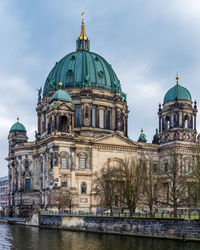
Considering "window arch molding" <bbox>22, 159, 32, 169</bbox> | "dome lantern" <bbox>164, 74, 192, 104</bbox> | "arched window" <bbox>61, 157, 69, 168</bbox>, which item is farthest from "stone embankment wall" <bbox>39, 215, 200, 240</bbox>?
"dome lantern" <bbox>164, 74, 192, 104</bbox>

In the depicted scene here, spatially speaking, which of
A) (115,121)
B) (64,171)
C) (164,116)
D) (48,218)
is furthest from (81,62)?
(48,218)

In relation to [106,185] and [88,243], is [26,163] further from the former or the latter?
[88,243]

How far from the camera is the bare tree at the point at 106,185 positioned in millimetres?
78438

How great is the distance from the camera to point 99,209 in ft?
301

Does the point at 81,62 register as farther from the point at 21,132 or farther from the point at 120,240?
the point at 120,240

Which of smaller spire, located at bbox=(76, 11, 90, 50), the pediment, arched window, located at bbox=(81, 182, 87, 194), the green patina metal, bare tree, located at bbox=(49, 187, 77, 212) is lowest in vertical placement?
bare tree, located at bbox=(49, 187, 77, 212)

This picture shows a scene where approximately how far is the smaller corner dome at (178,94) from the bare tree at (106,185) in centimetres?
2377

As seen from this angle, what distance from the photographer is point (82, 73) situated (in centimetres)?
10831

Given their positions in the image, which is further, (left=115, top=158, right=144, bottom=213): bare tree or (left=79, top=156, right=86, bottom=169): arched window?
(left=79, top=156, right=86, bottom=169): arched window

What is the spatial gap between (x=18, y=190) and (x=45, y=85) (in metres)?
29.4

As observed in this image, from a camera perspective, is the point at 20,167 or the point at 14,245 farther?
the point at 20,167

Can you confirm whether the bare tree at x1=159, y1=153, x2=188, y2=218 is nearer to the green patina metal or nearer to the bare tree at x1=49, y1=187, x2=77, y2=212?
the bare tree at x1=49, y1=187, x2=77, y2=212

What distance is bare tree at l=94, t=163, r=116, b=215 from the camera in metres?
78.4

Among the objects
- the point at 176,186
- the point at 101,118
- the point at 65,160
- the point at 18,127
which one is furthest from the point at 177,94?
the point at 18,127
